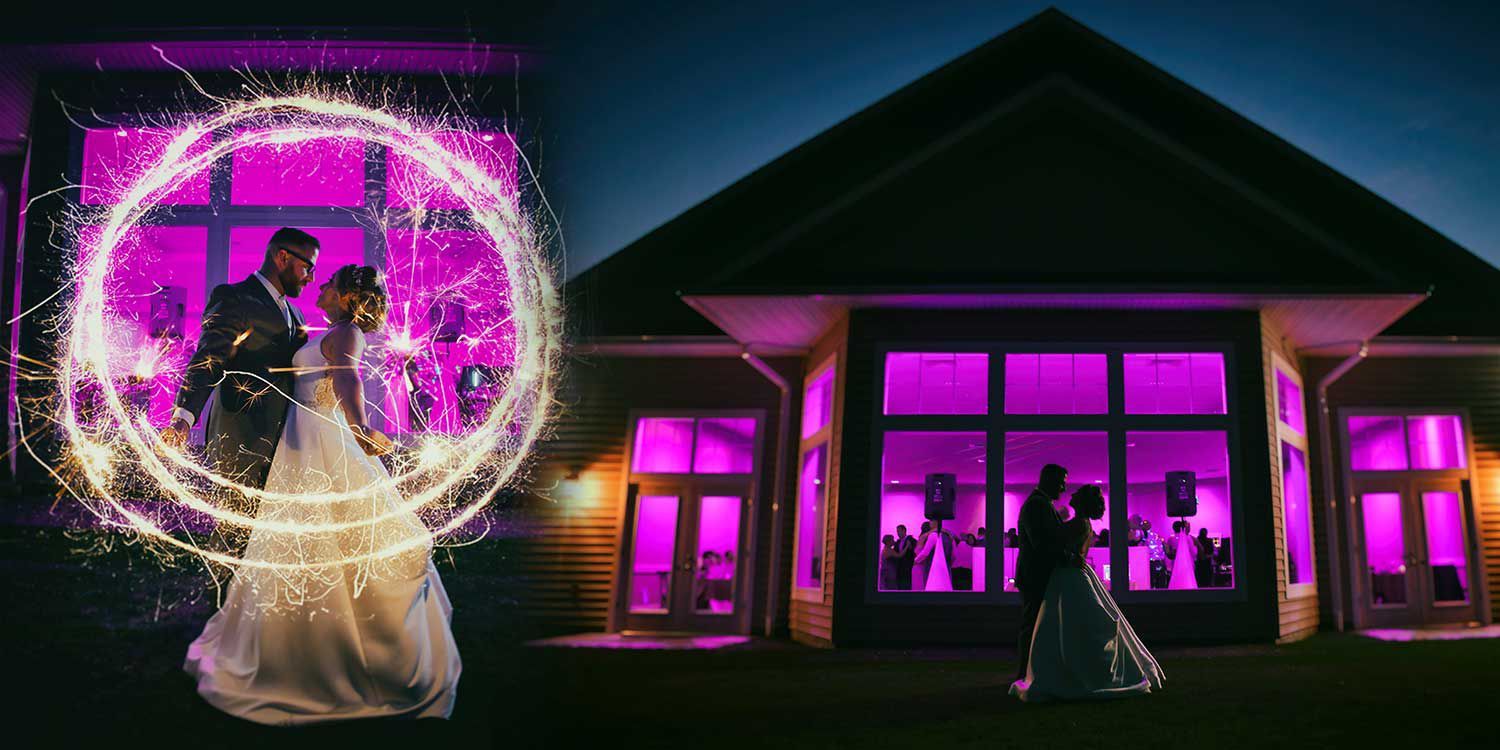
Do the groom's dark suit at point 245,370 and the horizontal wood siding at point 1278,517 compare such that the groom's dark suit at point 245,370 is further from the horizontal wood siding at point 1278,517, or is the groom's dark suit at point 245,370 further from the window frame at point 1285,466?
the window frame at point 1285,466

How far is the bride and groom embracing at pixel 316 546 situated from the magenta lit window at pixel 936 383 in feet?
23.6

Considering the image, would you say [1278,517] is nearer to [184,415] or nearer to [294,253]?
[294,253]

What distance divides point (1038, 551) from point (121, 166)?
25.0 feet

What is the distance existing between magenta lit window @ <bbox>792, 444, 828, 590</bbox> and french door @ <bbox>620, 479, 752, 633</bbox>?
935 millimetres

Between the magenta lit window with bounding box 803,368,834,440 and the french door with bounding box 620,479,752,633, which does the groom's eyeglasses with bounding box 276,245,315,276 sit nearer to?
the magenta lit window with bounding box 803,368,834,440

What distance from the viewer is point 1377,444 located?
14.8 metres

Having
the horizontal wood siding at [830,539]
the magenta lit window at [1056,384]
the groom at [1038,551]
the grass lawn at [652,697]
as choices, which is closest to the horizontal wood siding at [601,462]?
the horizontal wood siding at [830,539]

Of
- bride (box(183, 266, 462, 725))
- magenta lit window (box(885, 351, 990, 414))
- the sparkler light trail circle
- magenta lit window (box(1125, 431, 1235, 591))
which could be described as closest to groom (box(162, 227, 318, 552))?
bride (box(183, 266, 462, 725))

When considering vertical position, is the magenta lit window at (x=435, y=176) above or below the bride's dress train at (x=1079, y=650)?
above

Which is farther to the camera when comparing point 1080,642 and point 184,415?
point 1080,642

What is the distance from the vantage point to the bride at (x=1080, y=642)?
7.46 metres

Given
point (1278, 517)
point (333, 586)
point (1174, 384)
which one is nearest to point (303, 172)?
point (333, 586)

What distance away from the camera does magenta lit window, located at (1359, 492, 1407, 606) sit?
1444cm

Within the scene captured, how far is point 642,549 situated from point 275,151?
7.08m
